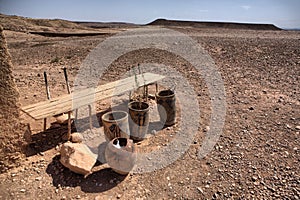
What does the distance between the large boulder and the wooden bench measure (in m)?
0.59

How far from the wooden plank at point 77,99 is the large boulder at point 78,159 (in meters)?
0.60

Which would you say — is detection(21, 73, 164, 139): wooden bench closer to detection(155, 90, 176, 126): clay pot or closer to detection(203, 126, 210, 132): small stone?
detection(155, 90, 176, 126): clay pot

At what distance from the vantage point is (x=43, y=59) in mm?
9789

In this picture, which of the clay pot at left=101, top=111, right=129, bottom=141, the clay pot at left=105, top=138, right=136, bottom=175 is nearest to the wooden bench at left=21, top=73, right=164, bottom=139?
the clay pot at left=101, top=111, right=129, bottom=141

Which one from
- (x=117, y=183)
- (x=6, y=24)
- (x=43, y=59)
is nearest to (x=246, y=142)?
(x=117, y=183)

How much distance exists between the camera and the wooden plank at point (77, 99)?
3479 millimetres

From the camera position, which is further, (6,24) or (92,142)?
(6,24)

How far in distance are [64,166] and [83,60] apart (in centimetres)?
637

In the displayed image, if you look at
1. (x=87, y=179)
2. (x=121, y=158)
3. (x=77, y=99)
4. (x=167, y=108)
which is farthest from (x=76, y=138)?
(x=167, y=108)

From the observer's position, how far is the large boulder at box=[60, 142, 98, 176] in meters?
2.95

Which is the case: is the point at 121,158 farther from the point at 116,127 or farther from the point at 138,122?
the point at 138,122

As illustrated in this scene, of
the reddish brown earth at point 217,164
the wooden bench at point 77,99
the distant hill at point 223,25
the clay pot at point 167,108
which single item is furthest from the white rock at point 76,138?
the distant hill at point 223,25

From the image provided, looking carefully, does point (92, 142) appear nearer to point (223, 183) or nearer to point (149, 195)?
point (149, 195)

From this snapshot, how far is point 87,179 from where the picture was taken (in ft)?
9.78
